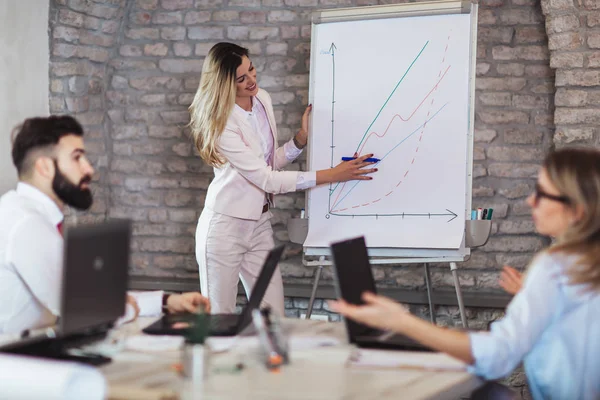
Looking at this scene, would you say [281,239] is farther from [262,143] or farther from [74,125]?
[74,125]

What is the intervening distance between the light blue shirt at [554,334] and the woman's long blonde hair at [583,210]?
0.08 ft

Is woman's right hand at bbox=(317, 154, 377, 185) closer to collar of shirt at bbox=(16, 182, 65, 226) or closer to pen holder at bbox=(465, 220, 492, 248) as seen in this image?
pen holder at bbox=(465, 220, 492, 248)

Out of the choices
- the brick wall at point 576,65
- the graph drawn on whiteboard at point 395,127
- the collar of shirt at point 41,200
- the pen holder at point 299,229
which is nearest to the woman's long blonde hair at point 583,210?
the collar of shirt at point 41,200

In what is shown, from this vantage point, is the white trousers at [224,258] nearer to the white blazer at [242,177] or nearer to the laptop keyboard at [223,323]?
the white blazer at [242,177]

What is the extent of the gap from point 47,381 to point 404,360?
960mm

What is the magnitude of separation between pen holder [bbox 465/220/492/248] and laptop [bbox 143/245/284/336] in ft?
4.75

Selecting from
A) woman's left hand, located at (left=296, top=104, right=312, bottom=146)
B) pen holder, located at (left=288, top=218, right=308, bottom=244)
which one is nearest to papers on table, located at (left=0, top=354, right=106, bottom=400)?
pen holder, located at (left=288, top=218, right=308, bottom=244)

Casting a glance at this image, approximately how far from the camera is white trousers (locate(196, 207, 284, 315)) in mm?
3477

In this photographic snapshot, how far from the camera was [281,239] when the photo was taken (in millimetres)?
4539

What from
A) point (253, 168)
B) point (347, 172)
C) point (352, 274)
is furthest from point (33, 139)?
point (347, 172)

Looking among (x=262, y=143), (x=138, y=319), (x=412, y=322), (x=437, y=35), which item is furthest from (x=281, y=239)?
(x=412, y=322)

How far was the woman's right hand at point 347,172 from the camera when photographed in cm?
358

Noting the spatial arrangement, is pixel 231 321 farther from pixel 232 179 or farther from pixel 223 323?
pixel 232 179

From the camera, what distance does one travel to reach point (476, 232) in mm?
3553
